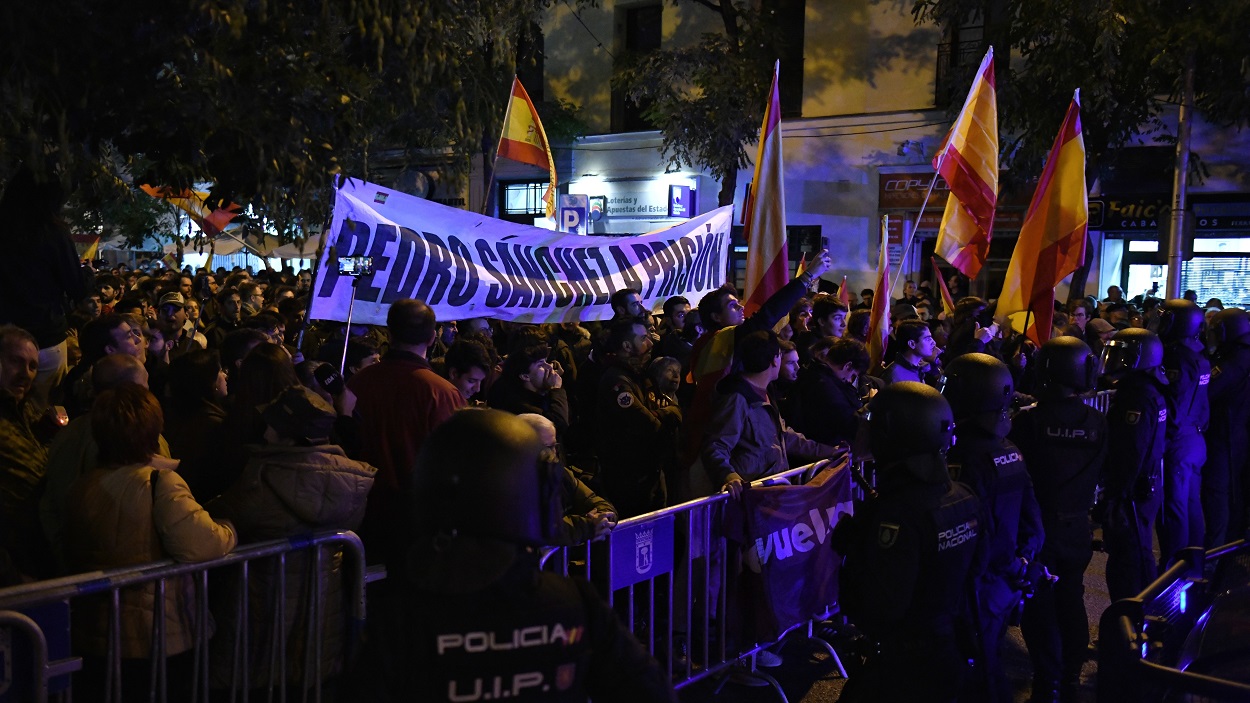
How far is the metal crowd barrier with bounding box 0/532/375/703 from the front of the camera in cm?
314

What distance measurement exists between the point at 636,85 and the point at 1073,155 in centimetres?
1304

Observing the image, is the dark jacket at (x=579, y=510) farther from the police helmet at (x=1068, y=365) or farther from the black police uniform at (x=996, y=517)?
the police helmet at (x=1068, y=365)

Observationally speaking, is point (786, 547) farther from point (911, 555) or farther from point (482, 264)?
point (482, 264)

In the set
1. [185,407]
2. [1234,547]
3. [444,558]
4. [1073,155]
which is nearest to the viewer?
[444,558]

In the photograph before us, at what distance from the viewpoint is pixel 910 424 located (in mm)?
3713

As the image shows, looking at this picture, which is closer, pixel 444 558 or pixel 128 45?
pixel 444 558

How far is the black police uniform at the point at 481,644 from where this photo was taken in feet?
7.09

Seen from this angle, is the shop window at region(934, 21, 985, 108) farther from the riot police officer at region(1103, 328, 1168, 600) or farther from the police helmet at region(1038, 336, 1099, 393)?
the police helmet at region(1038, 336, 1099, 393)

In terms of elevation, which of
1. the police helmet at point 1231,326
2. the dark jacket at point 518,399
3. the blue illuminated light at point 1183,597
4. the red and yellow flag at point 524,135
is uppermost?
the red and yellow flag at point 524,135

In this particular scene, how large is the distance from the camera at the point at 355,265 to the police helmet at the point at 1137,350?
4.63 m

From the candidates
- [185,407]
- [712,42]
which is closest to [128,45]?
[185,407]

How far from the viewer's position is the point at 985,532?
425 centimetres

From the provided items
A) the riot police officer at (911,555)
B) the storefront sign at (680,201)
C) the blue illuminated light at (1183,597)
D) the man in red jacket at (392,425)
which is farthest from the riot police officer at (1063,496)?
the storefront sign at (680,201)

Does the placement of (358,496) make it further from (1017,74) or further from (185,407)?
(1017,74)
